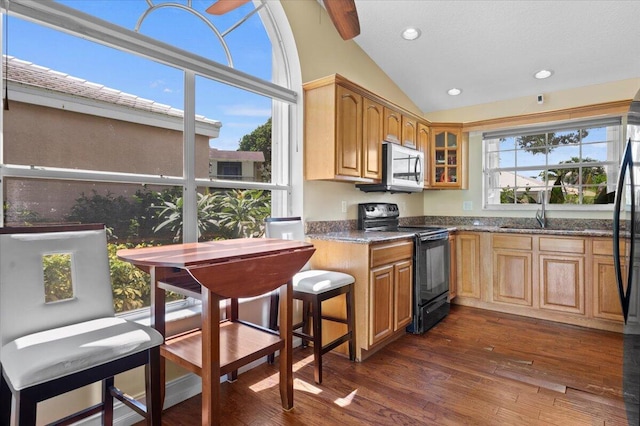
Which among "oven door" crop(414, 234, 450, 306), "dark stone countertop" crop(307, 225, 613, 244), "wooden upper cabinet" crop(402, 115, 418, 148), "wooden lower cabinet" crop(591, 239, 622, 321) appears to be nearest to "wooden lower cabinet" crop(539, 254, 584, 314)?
"wooden lower cabinet" crop(591, 239, 622, 321)

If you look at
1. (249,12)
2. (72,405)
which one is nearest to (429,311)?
(72,405)

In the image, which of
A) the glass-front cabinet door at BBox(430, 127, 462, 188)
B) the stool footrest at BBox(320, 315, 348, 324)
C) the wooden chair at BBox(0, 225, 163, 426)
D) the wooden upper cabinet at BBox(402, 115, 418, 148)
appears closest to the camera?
the wooden chair at BBox(0, 225, 163, 426)


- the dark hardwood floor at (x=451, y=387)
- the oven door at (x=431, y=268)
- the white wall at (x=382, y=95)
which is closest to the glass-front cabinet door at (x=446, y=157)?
the white wall at (x=382, y=95)

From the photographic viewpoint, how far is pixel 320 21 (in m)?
3.14

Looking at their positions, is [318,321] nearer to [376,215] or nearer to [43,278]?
[43,278]

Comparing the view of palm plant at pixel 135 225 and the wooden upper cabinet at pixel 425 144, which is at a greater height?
the wooden upper cabinet at pixel 425 144

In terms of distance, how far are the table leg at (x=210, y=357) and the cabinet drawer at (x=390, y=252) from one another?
1354 mm

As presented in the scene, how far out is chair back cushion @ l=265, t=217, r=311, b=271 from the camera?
2.59 m

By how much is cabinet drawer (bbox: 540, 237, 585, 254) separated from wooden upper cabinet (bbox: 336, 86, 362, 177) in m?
2.05

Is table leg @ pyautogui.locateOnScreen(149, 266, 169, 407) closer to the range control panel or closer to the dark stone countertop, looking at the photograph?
the dark stone countertop

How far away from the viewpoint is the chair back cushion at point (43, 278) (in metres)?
1.39

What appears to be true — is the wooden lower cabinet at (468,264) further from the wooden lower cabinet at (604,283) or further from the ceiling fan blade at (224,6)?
the ceiling fan blade at (224,6)

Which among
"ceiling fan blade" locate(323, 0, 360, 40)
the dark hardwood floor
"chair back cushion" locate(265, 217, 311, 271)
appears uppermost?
"ceiling fan blade" locate(323, 0, 360, 40)

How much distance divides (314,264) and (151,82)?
5.73ft
